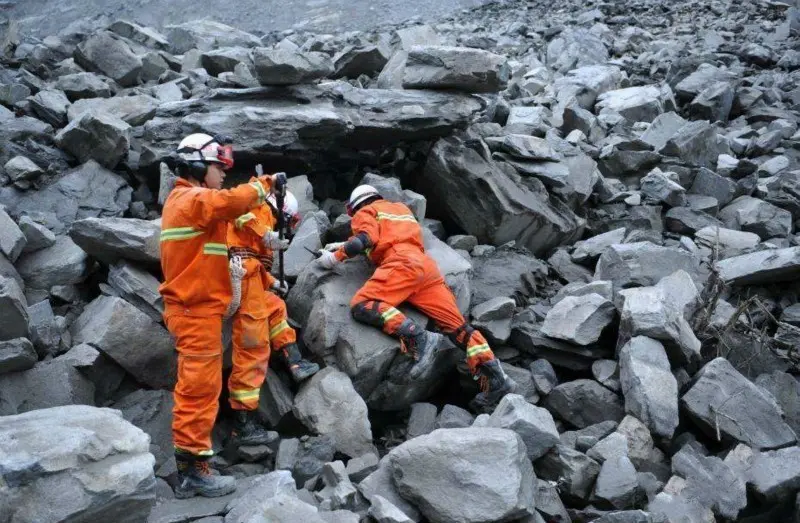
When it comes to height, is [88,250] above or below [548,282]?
above

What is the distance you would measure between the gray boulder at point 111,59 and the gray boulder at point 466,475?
813cm

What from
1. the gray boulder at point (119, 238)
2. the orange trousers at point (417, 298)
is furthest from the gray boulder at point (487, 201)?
the gray boulder at point (119, 238)

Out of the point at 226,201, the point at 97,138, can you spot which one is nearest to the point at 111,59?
the point at 97,138

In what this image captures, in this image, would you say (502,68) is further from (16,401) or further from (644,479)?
(16,401)

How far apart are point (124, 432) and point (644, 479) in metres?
3.44

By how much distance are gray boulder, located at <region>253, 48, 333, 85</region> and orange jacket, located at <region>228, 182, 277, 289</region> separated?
2308 millimetres

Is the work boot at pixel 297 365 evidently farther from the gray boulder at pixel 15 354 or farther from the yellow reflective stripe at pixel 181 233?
the gray boulder at pixel 15 354

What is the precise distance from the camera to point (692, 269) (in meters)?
7.46

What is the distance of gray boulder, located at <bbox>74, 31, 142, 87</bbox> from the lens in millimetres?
10594

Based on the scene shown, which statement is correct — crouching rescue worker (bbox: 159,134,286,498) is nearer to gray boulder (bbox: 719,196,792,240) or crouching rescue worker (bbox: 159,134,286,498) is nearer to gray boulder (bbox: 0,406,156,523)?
gray boulder (bbox: 0,406,156,523)

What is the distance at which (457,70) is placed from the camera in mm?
8477

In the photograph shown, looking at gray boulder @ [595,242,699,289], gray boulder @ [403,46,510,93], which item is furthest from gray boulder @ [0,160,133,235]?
gray boulder @ [595,242,699,289]

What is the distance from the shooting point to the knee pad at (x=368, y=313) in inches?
237

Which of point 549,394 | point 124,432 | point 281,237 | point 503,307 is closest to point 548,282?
point 503,307
